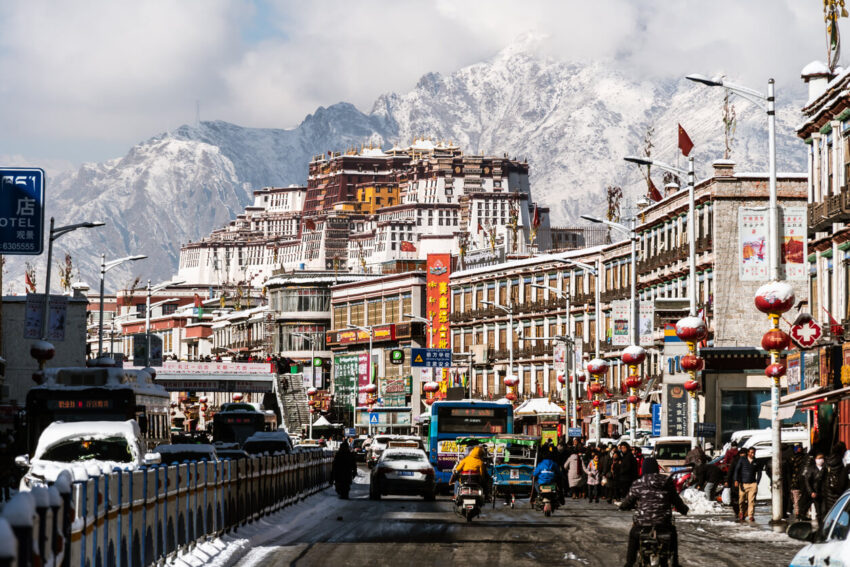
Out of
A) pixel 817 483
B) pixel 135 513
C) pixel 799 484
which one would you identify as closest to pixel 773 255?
pixel 799 484

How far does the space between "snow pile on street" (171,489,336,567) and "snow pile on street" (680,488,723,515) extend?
962 centimetres

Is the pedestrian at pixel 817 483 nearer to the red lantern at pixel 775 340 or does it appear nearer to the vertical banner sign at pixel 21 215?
the red lantern at pixel 775 340

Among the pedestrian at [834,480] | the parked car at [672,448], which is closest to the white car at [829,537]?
the pedestrian at [834,480]

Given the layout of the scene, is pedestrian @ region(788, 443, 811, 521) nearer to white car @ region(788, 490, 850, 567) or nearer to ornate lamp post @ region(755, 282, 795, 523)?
ornate lamp post @ region(755, 282, 795, 523)

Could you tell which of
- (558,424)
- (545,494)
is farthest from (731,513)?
(558,424)

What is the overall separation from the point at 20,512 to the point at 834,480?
23.3 meters

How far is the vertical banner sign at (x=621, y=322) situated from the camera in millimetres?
66938

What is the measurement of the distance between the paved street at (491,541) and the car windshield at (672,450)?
43.7 feet

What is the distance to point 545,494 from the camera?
39.2m

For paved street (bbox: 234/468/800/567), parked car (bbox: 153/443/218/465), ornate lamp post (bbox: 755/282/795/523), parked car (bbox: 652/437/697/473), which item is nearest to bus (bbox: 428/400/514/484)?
parked car (bbox: 652/437/697/473)

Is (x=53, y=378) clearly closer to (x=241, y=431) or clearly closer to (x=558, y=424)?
(x=241, y=431)

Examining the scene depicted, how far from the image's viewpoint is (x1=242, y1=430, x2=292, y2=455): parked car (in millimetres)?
55875

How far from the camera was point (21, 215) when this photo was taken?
31781 mm

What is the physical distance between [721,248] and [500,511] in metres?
40.8
